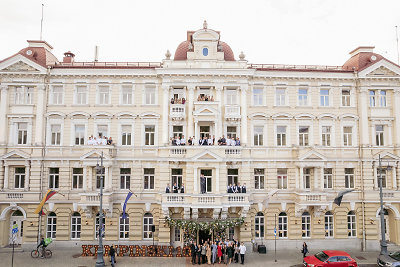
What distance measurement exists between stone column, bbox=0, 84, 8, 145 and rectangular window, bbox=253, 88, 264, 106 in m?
22.8

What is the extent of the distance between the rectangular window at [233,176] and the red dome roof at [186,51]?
10766 mm

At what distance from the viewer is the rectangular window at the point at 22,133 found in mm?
28078

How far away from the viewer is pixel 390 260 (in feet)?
71.4

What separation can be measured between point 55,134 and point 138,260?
539 inches

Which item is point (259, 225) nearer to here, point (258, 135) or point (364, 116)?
point (258, 135)

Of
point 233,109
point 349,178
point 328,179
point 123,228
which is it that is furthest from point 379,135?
point 123,228

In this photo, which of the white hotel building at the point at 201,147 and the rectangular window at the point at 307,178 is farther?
the rectangular window at the point at 307,178

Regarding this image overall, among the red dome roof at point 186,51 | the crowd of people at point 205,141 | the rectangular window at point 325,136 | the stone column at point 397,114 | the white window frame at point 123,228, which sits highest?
the red dome roof at point 186,51

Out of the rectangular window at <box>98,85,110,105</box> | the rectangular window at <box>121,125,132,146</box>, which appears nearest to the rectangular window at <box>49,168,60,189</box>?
the rectangular window at <box>121,125,132,146</box>

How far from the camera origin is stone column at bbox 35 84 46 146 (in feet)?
91.0

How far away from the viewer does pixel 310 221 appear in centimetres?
2823

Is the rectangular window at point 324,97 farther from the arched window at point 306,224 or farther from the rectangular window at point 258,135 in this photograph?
the arched window at point 306,224

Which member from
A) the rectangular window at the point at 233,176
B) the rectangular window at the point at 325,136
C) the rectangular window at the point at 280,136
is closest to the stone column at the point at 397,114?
the rectangular window at the point at 325,136

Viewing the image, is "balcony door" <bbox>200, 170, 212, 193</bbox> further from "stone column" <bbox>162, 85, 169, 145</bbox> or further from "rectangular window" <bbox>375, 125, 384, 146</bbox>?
"rectangular window" <bbox>375, 125, 384, 146</bbox>
